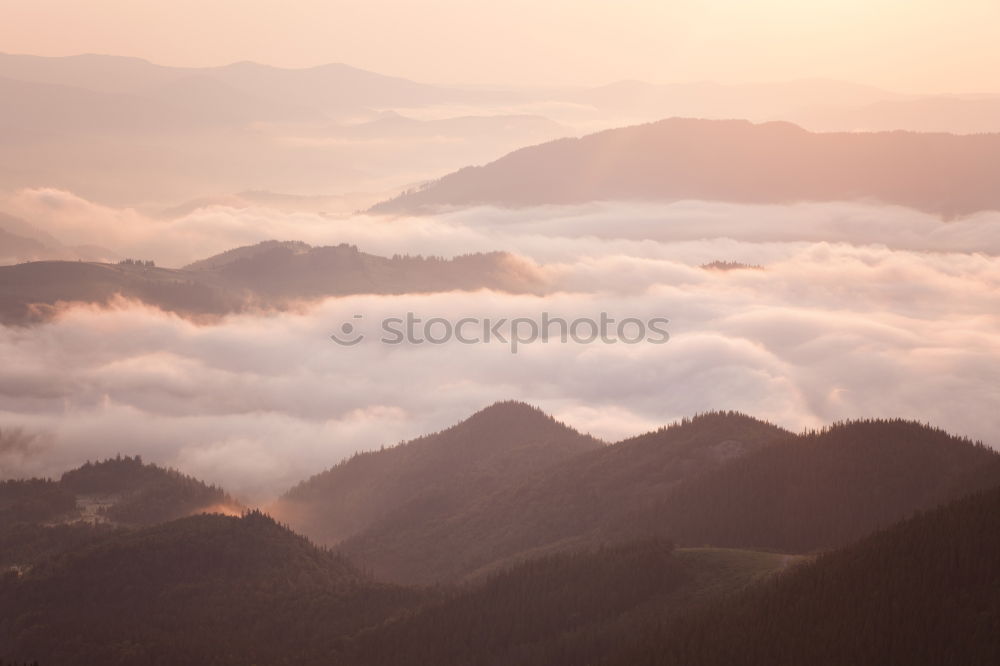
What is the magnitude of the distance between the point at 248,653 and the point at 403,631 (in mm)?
18719

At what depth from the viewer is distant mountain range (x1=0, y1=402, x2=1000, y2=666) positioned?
3241 inches

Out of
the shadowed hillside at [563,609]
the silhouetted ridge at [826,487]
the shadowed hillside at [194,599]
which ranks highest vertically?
the silhouetted ridge at [826,487]

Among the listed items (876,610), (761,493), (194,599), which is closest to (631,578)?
(876,610)

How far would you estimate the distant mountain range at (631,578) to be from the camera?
82312 millimetres

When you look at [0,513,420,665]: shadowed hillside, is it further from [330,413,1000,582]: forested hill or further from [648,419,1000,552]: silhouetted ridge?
[648,419,1000,552]: silhouetted ridge

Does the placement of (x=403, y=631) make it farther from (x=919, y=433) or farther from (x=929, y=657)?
(x=919, y=433)

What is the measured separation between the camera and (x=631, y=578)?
4756 inches

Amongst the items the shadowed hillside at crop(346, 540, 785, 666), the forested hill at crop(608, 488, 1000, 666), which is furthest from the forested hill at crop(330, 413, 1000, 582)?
the forested hill at crop(608, 488, 1000, 666)

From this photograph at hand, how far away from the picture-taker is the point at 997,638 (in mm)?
71375

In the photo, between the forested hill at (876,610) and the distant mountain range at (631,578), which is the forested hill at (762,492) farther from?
the forested hill at (876,610)

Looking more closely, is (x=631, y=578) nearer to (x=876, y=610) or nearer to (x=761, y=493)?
(x=876, y=610)

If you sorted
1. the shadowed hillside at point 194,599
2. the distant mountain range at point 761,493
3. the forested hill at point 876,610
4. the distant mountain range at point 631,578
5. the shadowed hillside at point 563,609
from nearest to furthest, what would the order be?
the forested hill at point 876,610 < the distant mountain range at point 631,578 < the shadowed hillside at point 563,609 < the shadowed hillside at point 194,599 < the distant mountain range at point 761,493

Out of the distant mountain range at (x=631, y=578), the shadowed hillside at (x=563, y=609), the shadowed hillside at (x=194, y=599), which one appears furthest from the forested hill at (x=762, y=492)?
the shadowed hillside at (x=194, y=599)

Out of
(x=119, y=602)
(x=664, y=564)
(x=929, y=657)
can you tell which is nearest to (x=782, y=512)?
(x=664, y=564)
